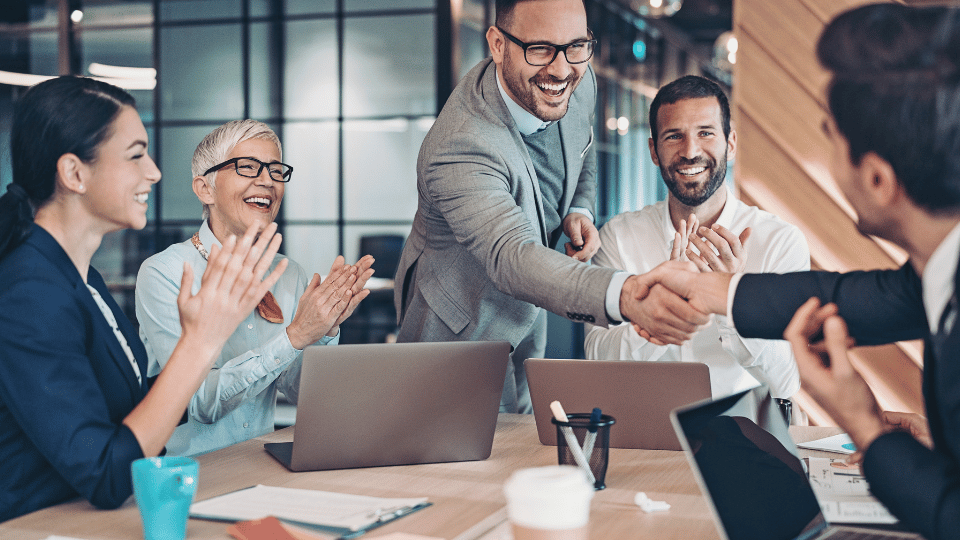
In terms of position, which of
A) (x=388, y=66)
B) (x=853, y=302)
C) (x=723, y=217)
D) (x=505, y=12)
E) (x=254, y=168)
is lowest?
(x=853, y=302)

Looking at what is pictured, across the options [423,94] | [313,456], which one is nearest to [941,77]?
[313,456]

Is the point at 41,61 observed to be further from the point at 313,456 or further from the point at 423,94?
the point at 313,456

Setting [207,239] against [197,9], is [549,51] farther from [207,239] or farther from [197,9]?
[197,9]

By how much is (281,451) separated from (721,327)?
3.64 ft

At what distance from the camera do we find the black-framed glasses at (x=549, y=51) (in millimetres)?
1936

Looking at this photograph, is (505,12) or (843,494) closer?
(843,494)

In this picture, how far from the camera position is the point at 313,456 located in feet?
4.66

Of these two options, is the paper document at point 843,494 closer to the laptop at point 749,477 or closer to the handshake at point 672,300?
the laptop at point 749,477

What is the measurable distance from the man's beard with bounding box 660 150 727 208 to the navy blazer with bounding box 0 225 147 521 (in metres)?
1.54

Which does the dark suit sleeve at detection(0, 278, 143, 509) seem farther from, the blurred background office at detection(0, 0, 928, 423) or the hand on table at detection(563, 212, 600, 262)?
the blurred background office at detection(0, 0, 928, 423)

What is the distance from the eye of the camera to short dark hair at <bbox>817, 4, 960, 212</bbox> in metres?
0.91

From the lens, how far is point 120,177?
136 centimetres

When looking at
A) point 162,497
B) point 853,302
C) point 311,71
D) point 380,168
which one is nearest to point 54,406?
point 162,497

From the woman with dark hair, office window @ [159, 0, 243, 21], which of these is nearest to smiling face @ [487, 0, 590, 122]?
the woman with dark hair
